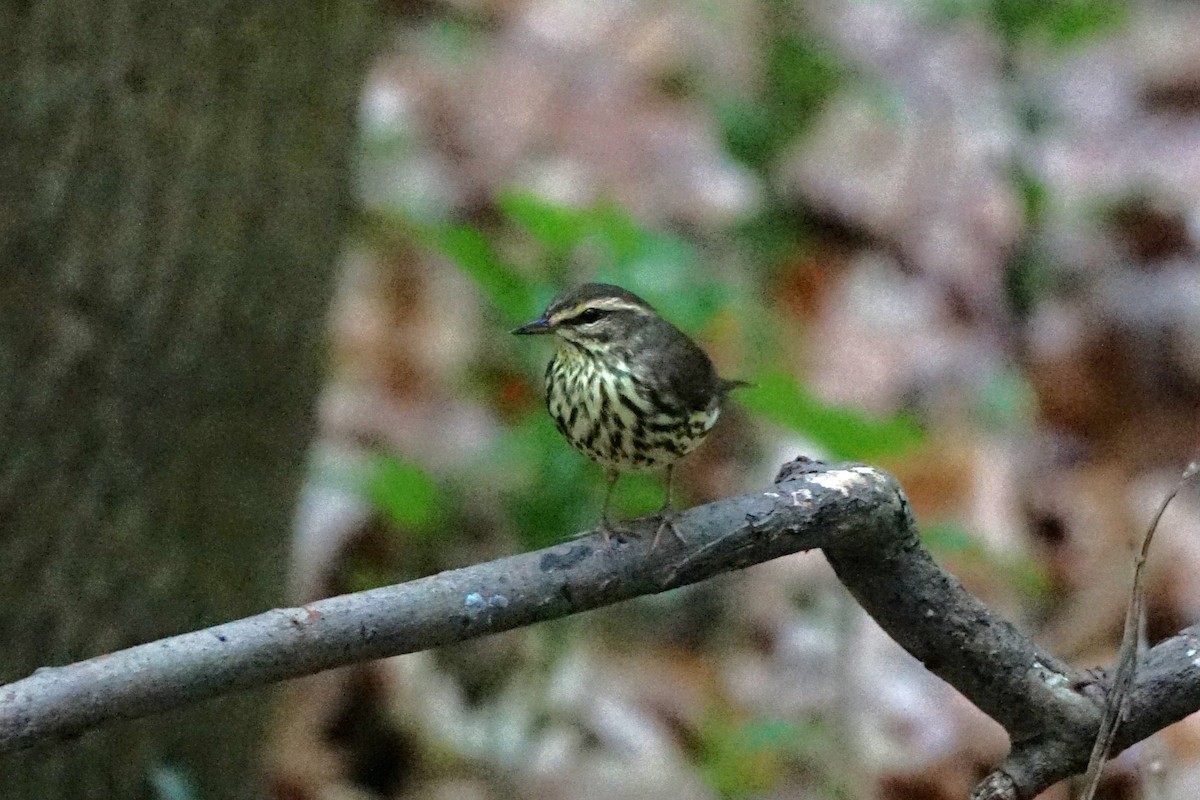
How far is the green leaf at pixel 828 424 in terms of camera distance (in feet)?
11.3

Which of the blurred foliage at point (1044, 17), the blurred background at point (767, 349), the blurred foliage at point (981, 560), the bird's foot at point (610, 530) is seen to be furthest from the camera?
the blurred foliage at point (1044, 17)

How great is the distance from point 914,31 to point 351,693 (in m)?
5.66

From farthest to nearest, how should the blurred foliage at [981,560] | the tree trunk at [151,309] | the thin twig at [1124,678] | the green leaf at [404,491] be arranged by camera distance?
the green leaf at [404,491] < the blurred foliage at [981,560] < the tree trunk at [151,309] < the thin twig at [1124,678]

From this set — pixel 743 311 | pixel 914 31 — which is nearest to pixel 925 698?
pixel 743 311

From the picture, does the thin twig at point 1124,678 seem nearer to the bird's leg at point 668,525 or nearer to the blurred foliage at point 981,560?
the bird's leg at point 668,525

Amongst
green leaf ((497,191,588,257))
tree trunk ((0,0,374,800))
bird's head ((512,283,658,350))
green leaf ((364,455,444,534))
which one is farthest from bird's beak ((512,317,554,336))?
green leaf ((364,455,444,534))

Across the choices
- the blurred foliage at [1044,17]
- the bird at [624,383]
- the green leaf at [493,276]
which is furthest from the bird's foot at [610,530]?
the blurred foliage at [1044,17]

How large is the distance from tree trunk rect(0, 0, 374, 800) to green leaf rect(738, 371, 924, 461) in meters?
1.11

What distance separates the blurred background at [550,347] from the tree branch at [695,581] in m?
0.53

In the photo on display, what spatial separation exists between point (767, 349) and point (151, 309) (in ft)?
9.22

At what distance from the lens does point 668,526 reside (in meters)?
2.32

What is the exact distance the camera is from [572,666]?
5043 millimetres

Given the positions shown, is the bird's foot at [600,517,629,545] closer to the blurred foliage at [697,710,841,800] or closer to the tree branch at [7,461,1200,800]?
the tree branch at [7,461,1200,800]

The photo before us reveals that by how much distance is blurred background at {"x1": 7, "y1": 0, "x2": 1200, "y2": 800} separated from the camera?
3418 mm
